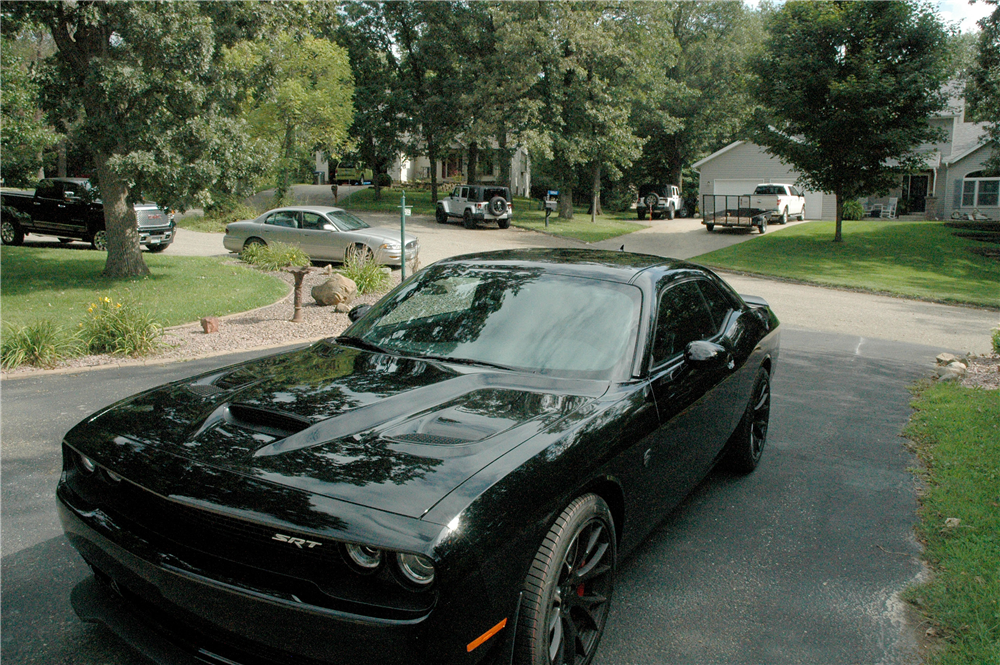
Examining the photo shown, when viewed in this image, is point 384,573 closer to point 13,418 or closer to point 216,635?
point 216,635

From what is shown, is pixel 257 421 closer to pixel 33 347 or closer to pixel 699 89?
pixel 33 347

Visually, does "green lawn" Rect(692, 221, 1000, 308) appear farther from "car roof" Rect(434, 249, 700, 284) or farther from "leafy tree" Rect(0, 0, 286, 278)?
"car roof" Rect(434, 249, 700, 284)

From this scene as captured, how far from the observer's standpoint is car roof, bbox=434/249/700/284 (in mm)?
4082

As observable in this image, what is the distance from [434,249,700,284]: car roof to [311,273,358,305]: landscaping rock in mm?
8613

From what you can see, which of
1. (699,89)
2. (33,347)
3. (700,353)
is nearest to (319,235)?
(33,347)

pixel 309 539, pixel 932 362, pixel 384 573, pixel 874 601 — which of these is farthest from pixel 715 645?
pixel 932 362

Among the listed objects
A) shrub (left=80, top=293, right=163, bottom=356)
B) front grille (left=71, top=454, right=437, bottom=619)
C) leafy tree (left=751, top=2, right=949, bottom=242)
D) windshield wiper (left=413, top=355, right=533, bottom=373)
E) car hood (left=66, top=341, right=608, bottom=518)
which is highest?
leafy tree (left=751, top=2, right=949, bottom=242)

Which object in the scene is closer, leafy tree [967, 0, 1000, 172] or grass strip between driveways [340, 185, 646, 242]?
leafy tree [967, 0, 1000, 172]

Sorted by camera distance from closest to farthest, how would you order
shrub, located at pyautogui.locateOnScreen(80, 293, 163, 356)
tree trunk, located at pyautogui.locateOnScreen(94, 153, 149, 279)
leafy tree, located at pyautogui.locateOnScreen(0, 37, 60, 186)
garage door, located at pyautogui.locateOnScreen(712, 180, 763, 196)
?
shrub, located at pyautogui.locateOnScreen(80, 293, 163, 356) < tree trunk, located at pyautogui.locateOnScreen(94, 153, 149, 279) < leafy tree, located at pyautogui.locateOnScreen(0, 37, 60, 186) < garage door, located at pyautogui.locateOnScreen(712, 180, 763, 196)

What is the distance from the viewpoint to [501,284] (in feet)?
13.3

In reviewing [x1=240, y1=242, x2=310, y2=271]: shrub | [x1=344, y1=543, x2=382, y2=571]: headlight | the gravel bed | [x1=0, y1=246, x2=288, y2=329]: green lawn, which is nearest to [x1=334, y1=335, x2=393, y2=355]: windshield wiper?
[x1=344, y1=543, x2=382, y2=571]: headlight

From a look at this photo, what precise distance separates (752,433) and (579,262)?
1.99 m

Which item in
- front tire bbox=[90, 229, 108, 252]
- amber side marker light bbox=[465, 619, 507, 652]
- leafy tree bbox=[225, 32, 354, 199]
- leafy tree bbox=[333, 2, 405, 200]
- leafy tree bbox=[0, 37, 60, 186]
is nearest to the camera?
amber side marker light bbox=[465, 619, 507, 652]

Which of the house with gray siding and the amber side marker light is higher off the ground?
the house with gray siding
